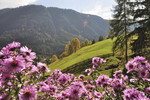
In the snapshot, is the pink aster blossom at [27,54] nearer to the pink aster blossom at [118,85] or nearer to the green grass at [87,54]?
the pink aster blossom at [118,85]

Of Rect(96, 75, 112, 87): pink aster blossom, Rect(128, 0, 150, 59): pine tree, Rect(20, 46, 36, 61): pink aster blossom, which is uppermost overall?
Rect(128, 0, 150, 59): pine tree

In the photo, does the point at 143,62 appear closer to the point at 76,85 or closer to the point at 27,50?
the point at 76,85

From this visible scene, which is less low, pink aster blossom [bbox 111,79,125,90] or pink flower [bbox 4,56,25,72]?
pink flower [bbox 4,56,25,72]

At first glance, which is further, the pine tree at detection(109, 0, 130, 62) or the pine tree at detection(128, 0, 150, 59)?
the pine tree at detection(109, 0, 130, 62)

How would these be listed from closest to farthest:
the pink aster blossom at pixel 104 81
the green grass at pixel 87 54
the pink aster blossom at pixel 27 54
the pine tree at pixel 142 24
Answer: the pink aster blossom at pixel 27 54 → the pink aster blossom at pixel 104 81 → the pine tree at pixel 142 24 → the green grass at pixel 87 54

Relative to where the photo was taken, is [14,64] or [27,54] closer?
[14,64]

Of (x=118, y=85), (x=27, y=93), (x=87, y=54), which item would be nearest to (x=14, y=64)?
(x=27, y=93)

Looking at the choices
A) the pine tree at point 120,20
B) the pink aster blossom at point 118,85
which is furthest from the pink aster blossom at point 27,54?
the pine tree at point 120,20

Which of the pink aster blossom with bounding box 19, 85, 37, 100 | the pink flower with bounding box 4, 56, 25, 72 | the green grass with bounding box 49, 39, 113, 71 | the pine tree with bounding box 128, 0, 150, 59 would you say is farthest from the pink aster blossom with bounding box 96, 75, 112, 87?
the green grass with bounding box 49, 39, 113, 71

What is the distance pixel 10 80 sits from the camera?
306 cm

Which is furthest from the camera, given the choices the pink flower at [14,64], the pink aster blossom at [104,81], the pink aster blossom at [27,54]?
the pink aster blossom at [104,81]

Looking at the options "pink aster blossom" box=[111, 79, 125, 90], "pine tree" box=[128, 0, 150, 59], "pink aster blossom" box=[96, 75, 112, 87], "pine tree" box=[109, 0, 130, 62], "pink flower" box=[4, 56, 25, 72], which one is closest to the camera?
"pink flower" box=[4, 56, 25, 72]

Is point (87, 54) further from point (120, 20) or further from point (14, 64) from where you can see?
point (14, 64)

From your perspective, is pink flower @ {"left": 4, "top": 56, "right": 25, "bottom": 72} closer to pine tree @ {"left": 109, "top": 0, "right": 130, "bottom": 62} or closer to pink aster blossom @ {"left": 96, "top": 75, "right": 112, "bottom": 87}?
pink aster blossom @ {"left": 96, "top": 75, "right": 112, "bottom": 87}
